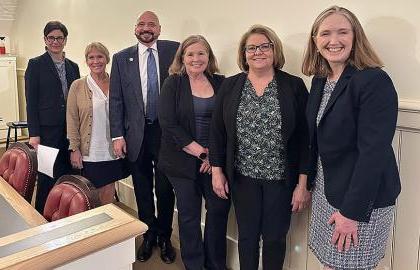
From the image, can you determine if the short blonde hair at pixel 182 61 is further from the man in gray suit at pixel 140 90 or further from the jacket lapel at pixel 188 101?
the man in gray suit at pixel 140 90

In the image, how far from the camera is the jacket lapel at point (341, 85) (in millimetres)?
1396

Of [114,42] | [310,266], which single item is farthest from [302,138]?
[114,42]

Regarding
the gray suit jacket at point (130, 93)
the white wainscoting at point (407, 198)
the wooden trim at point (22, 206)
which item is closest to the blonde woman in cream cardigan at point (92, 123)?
the gray suit jacket at point (130, 93)

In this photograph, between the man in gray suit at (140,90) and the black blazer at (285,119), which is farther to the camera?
the man in gray suit at (140,90)

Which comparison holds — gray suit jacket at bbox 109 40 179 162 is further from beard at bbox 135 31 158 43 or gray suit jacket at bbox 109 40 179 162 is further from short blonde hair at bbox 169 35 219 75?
short blonde hair at bbox 169 35 219 75

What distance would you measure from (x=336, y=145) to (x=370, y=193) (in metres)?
0.20

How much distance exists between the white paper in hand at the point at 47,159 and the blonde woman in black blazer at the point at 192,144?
609mm

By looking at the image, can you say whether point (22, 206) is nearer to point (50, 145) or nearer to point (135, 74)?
point (135, 74)

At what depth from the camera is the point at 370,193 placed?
133 cm

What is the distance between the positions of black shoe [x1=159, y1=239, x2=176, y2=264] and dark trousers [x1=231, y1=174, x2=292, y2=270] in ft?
2.29

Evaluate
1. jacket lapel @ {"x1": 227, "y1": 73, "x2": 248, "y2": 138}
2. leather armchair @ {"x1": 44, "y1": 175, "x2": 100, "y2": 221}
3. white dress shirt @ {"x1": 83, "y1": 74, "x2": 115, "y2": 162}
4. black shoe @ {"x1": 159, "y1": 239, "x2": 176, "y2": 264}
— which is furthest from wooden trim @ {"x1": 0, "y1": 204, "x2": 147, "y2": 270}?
black shoe @ {"x1": 159, "y1": 239, "x2": 176, "y2": 264}

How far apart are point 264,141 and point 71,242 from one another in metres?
1.08

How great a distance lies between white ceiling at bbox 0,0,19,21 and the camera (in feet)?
18.9

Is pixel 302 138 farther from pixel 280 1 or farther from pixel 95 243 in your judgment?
pixel 95 243
